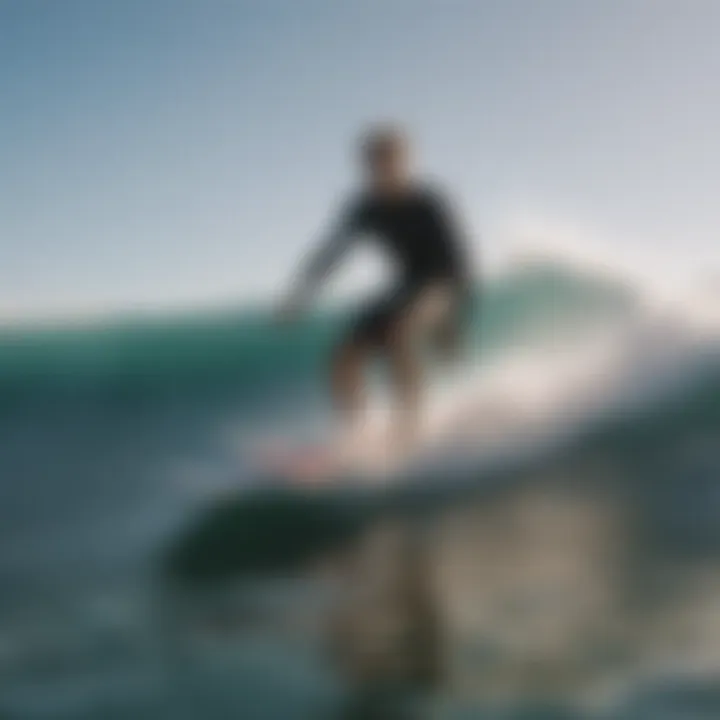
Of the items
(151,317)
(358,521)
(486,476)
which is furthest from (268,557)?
(151,317)

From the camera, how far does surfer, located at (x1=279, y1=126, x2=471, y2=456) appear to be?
2592 millimetres

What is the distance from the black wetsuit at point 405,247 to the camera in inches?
102

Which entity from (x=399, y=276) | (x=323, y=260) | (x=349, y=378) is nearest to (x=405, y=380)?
(x=349, y=378)

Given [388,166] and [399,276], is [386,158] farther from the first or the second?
[399,276]

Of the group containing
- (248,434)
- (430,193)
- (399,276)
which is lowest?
(248,434)

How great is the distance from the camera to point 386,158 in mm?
2602

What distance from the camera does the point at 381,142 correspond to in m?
2.62

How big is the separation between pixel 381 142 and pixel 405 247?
0.26 m

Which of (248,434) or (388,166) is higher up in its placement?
(388,166)

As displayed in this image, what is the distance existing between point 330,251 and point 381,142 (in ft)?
0.94

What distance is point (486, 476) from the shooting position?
105 inches

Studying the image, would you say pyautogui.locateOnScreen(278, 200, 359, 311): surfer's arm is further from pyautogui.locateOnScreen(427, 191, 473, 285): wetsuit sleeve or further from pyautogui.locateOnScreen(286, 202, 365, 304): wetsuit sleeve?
pyautogui.locateOnScreen(427, 191, 473, 285): wetsuit sleeve

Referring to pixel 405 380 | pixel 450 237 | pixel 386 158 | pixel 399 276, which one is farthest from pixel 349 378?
pixel 386 158

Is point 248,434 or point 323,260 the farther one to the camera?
point 248,434
